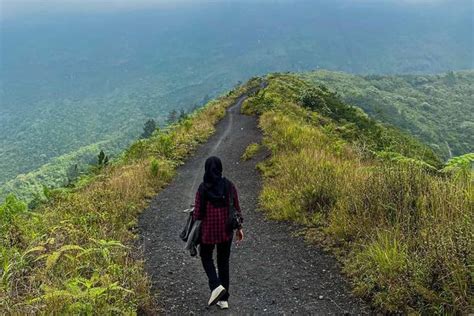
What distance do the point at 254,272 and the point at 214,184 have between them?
2373 mm

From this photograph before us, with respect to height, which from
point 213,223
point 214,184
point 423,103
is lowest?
point 423,103

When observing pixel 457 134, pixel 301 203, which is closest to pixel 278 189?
pixel 301 203

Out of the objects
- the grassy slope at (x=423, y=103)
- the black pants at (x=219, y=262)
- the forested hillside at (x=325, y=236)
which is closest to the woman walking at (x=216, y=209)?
the black pants at (x=219, y=262)

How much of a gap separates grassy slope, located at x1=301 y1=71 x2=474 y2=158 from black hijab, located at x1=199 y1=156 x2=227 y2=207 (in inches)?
2576

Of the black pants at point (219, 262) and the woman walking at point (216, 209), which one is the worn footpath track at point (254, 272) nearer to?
the black pants at point (219, 262)

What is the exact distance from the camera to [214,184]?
6.01 metres

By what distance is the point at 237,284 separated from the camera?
7293mm

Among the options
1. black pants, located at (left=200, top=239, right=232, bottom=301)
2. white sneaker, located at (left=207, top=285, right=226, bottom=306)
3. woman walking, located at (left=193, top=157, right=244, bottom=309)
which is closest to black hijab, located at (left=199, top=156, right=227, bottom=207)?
woman walking, located at (left=193, top=157, right=244, bottom=309)

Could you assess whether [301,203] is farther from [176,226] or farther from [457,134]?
[457,134]

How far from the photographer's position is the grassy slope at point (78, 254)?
5.31 metres

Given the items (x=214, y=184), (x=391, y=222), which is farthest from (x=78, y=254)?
(x=391, y=222)

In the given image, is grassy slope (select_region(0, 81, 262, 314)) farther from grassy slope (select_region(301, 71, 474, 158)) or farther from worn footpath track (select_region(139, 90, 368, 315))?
grassy slope (select_region(301, 71, 474, 158))

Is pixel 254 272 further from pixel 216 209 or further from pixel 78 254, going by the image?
pixel 78 254

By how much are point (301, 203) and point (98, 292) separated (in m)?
5.55
